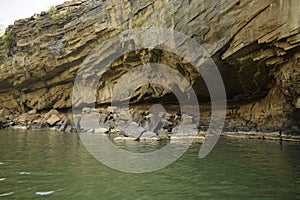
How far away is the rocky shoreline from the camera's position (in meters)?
17.4

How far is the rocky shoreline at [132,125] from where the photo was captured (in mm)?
17406

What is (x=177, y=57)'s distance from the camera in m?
20.2

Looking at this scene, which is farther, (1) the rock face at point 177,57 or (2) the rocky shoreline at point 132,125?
(2) the rocky shoreline at point 132,125

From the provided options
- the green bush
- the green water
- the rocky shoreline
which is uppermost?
the green bush

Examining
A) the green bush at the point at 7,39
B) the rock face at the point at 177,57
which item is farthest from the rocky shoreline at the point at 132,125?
the green bush at the point at 7,39

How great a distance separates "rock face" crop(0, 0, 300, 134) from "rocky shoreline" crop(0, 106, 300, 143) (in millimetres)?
744

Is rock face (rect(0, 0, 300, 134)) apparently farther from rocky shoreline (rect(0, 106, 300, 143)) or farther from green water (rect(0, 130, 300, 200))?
green water (rect(0, 130, 300, 200))

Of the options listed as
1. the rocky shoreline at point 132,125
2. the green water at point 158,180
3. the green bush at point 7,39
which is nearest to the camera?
the green water at point 158,180

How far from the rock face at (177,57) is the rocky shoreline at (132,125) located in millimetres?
744

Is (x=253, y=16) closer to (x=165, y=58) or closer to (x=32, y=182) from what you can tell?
(x=165, y=58)

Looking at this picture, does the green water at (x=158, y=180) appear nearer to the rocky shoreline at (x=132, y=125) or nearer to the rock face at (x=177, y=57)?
the rock face at (x=177, y=57)

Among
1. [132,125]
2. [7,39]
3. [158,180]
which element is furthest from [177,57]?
[7,39]

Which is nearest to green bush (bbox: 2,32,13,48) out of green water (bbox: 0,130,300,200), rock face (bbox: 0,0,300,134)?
rock face (bbox: 0,0,300,134)

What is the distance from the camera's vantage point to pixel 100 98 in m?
31.7
